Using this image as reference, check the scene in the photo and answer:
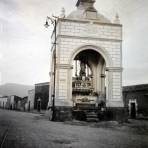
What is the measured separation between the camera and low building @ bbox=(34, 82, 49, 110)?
96.9 ft

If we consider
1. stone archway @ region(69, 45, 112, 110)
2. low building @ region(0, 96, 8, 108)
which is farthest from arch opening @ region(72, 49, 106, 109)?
low building @ region(0, 96, 8, 108)

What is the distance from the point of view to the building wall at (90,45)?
564 inches

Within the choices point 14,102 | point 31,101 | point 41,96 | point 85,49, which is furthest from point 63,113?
point 14,102

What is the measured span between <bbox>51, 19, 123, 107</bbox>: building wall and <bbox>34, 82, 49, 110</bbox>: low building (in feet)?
49.5

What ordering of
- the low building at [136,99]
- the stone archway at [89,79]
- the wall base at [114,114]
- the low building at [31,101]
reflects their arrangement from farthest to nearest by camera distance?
1. the low building at [31,101]
2. the low building at [136,99]
3. the stone archway at [89,79]
4. the wall base at [114,114]

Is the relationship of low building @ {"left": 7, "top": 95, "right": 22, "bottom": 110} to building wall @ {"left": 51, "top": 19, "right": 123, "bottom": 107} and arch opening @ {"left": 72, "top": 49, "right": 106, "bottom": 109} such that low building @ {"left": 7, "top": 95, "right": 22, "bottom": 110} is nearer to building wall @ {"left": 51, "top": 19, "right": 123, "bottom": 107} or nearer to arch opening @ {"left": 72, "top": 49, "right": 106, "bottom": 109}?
arch opening @ {"left": 72, "top": 49, "right": 106, "bottom": 109}

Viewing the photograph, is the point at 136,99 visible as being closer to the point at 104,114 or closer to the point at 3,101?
the point at 104,114

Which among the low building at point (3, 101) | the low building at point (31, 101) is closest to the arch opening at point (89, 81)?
the low building at point (31, 101)

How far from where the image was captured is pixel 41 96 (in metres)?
30.5

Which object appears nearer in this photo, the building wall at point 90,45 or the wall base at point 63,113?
the wall base at point 63,113

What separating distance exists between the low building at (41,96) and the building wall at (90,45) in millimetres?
15086

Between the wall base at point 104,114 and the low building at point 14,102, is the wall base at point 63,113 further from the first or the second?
the low building at point 14,102

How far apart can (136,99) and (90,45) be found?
26.0ft

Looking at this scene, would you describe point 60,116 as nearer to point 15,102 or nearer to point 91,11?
point 91,11
